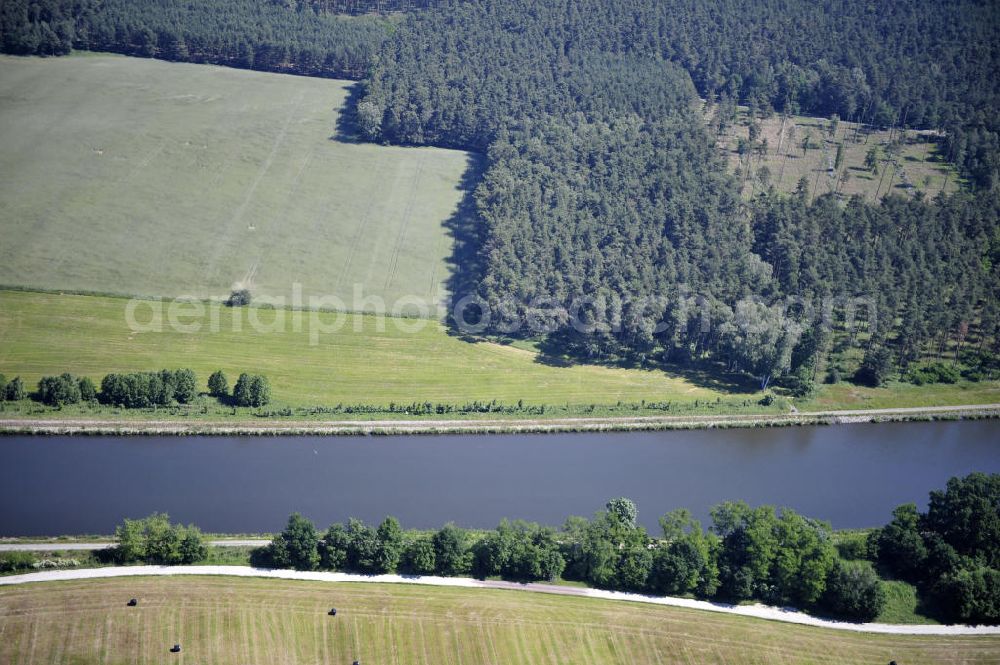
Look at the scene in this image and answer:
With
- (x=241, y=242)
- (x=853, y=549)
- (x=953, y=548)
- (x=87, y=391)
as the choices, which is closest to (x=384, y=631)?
(x=853, y=549)

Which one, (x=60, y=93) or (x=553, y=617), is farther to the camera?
(x=60, y=93)

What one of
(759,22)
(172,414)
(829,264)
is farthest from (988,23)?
(172,414)

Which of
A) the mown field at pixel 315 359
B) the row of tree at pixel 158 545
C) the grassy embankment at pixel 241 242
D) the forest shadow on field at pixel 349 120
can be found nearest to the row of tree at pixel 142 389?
the grassy embankment at pixel 241 242

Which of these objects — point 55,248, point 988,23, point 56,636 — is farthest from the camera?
point 988,23

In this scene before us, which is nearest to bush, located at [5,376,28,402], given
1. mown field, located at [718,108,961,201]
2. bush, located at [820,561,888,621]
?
bush, located at [820,561,888,621]

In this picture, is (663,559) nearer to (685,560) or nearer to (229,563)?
(685,560)

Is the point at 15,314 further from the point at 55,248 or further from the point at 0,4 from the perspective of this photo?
the point at 0,4

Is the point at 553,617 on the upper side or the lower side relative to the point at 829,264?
lower

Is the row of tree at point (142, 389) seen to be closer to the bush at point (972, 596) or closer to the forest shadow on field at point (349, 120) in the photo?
the bush at point (972, 596)
